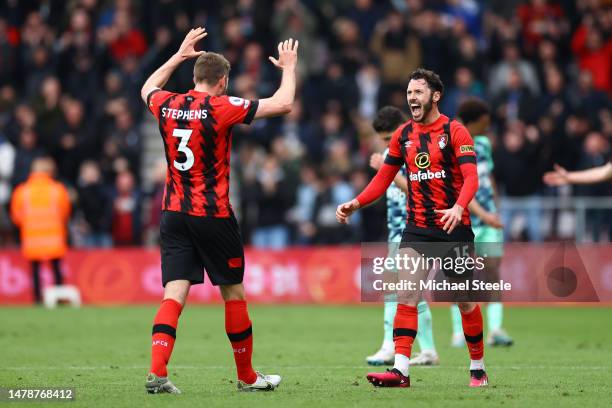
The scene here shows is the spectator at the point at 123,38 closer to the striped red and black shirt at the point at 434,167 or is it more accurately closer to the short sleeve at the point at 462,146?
the striped red and black shirt at the point at 434,167

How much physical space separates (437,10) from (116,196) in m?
7.91

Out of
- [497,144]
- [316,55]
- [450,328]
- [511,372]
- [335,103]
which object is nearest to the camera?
[511,372]

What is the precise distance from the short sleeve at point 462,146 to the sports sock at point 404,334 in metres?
1.22

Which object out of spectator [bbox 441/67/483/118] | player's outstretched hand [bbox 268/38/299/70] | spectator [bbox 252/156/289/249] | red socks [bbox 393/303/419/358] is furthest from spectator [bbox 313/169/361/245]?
player's outstretched hand [bbox 268/38/299/70]

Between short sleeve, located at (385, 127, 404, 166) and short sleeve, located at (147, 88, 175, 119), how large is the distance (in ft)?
6.02

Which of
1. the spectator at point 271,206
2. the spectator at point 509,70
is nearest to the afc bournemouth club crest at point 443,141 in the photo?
the spectator at point 271,206

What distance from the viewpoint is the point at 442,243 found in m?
9.78

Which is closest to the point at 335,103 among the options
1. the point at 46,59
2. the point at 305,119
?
the point at 305,119

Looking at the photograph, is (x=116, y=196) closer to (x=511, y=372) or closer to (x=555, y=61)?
(x=555, y=61)

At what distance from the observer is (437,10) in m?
26.0

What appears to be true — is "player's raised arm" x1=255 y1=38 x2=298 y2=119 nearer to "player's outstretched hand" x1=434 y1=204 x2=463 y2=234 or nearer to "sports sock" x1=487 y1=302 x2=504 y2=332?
"player's outstretched hand" x1=434 y1=204 x2=463 y2=234

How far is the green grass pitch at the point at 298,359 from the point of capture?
920 cm

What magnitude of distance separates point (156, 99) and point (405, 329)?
2.59 metres

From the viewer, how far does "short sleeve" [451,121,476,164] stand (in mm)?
9609
